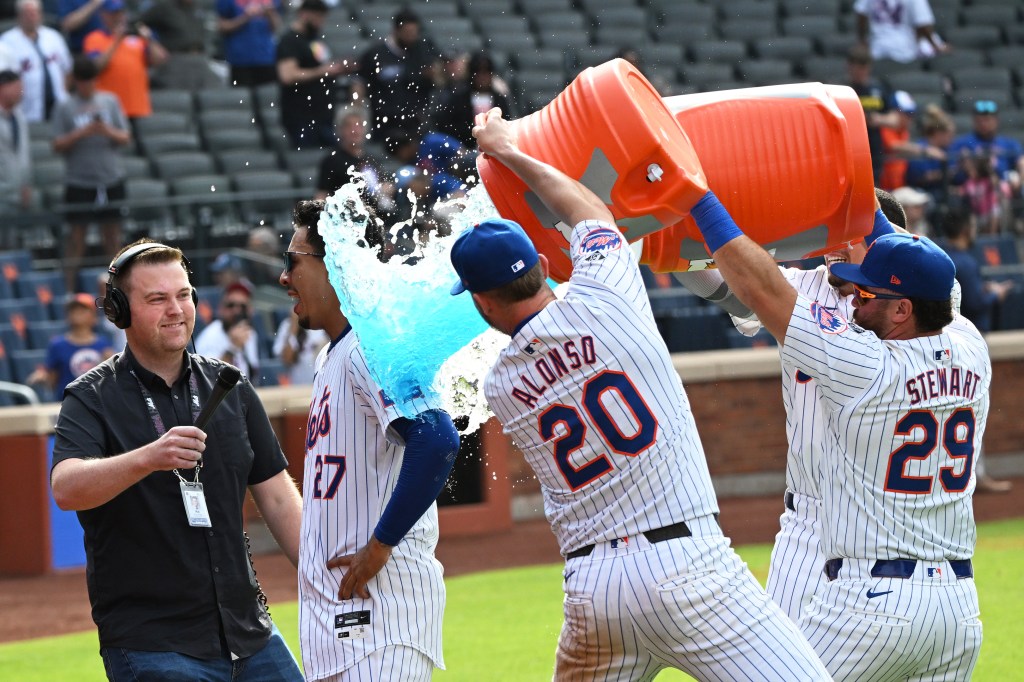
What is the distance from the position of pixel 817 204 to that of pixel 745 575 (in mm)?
1187

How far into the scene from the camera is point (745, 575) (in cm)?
367

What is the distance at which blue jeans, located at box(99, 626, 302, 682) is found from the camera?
3865mm

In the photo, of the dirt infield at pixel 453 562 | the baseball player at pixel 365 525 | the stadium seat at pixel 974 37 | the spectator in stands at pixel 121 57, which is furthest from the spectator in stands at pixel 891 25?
the baseball player at pixel 365 525

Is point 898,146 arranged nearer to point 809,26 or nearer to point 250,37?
point 809,26

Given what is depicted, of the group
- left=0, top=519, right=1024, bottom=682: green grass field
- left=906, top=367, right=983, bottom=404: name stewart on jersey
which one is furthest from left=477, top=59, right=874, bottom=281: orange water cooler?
left=0, top=519, right=1024, bottom=682: green grass field

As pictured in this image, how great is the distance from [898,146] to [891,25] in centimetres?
374

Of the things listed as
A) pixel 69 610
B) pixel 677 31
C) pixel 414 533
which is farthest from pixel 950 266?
pixel 677 31

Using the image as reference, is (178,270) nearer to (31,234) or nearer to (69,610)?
(69,610)

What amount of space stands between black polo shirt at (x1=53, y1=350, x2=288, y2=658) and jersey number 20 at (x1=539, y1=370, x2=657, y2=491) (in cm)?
107

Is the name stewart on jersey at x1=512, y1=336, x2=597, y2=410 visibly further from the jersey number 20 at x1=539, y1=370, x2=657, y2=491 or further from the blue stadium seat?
the blue stadium seat

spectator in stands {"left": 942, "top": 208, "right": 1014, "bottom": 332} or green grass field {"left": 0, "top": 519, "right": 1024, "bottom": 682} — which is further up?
spectator in stands {"left": 942, "top": 208, "right": 1014, "bottom": 332}

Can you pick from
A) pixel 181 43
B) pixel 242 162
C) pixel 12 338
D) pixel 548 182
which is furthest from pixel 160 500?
pixel 181 43

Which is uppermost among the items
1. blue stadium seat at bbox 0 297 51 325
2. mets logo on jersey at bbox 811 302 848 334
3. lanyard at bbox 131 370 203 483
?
mets logo on jersey at bbox 811 302 848 334

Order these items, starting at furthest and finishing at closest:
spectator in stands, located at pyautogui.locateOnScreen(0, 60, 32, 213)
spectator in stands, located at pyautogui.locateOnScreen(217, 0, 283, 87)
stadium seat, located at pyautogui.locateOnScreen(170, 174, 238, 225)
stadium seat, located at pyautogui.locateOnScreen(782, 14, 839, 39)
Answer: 1. stadium seat, located at pyautogui.locateOnScreen(782, 14, 839, 39)
2. spectator in stands, located at pyautogui.locateOnScreen(217, 0, 283, 87)
3. stadium seat, located at pyautogui.locateOnScreen(170, 174, 238, 225)
4. spectator in stands, located at pyautogui.locateOnScreen(0, 60, 32, 213)
